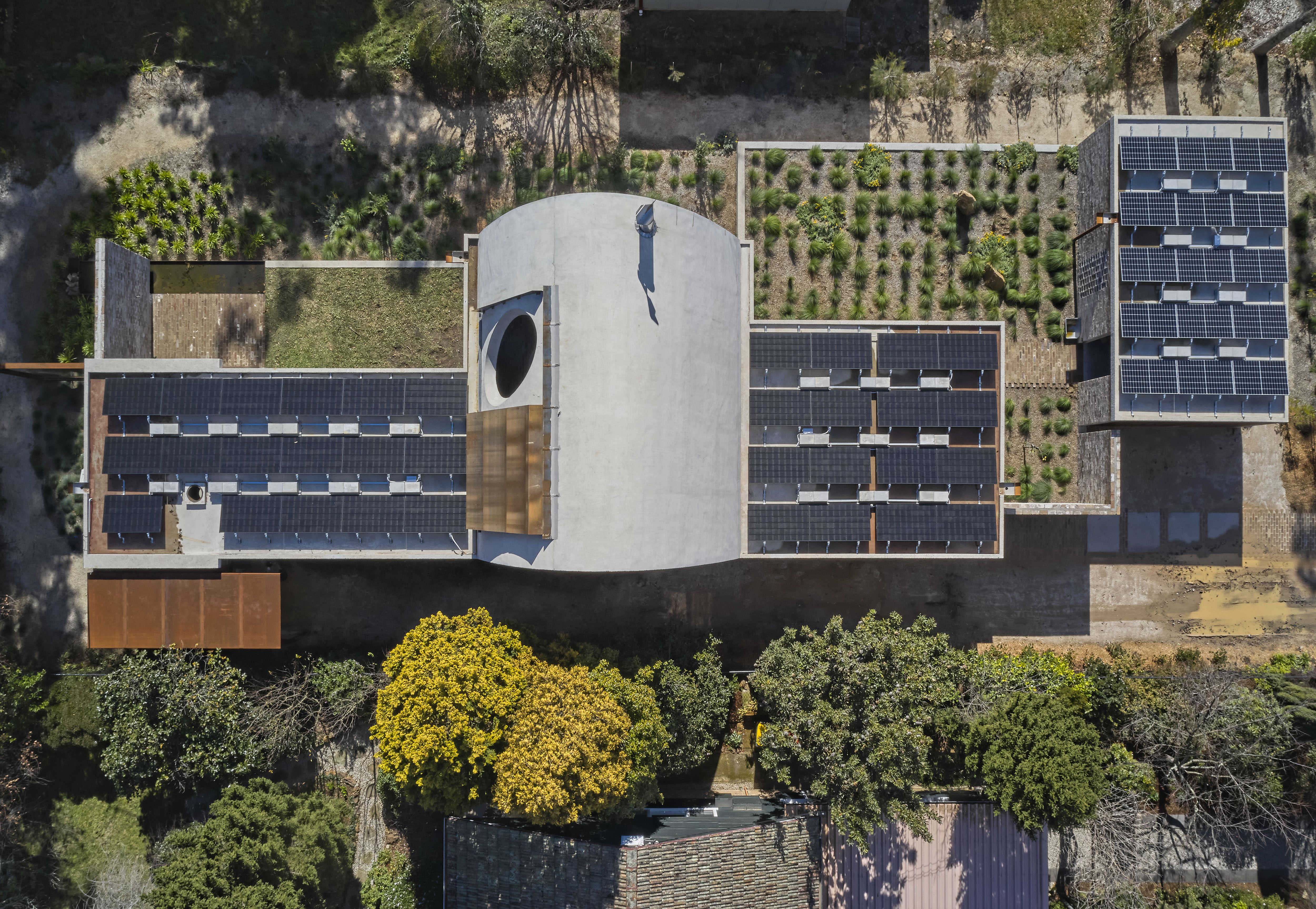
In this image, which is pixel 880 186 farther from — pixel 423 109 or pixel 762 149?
pixel 423 109

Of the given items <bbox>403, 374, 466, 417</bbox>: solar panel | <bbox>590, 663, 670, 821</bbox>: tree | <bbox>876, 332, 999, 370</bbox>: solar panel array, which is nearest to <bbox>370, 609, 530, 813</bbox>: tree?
<bbox>590, 663, 670, 821</bbox>: tree

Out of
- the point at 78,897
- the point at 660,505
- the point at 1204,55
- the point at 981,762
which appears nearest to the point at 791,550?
the point at 660,505

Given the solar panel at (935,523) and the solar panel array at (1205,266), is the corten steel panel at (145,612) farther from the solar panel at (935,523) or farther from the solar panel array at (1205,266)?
the solar panel array at (1205,266)

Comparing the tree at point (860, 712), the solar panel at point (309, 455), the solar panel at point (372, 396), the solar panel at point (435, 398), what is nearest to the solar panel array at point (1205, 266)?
the tree at point (860, 712)

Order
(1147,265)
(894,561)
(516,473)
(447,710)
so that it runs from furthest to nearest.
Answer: (894,561) → (1147,265) → (447,710) → (516,473)

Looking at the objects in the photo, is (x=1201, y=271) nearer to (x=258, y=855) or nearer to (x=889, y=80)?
(x=889, y=80)

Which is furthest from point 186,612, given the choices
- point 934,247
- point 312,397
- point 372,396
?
point 934,247

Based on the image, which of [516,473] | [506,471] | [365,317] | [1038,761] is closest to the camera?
[516,473]
